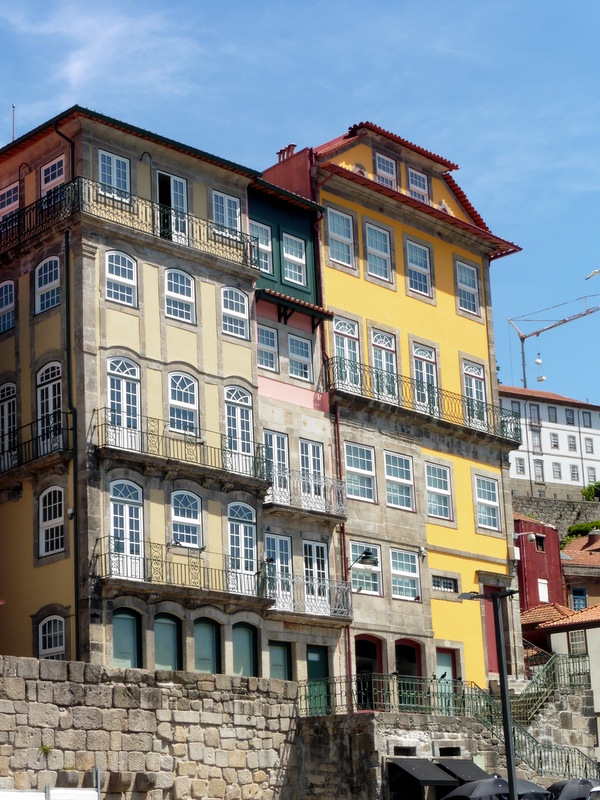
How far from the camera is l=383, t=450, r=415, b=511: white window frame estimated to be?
42812 mm

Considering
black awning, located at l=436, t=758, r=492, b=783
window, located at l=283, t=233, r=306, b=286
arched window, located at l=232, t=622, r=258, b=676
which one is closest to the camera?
black awning, located at l=436, t=758, r=492, b=783

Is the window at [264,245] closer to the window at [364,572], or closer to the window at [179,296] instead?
the window at [179,296]

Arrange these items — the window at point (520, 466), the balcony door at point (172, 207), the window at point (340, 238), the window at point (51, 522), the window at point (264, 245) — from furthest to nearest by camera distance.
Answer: the window at point (520, 466) → the window at point (340, 238) → the window at point (264, 245) → the balcony door at point (172, 207) → the window at point (51, 522)

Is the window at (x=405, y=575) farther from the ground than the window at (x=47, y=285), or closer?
closer

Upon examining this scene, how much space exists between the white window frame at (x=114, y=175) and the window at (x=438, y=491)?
12.5m

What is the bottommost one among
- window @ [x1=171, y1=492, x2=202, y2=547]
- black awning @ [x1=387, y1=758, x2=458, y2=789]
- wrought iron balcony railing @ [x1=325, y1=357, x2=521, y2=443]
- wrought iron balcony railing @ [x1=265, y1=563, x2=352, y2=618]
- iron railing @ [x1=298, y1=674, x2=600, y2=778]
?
black awning @ [x1=387, y1=758, x2=458, y2=789]

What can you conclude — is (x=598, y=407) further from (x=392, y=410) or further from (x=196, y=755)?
(x=196, y=755)

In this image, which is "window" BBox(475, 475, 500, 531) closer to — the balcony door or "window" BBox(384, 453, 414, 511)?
"window" BBox(384, 453, 414, 511)

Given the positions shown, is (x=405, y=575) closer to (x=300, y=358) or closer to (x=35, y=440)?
(x=300, y=358)

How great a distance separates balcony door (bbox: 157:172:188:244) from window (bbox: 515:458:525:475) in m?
68.0

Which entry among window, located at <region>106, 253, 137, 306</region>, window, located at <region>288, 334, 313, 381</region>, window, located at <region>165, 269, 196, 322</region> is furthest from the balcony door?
window, located at <region>288, 334, 313, 381</region>

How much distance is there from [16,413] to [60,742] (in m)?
10.6

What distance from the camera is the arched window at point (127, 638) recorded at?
34.4m

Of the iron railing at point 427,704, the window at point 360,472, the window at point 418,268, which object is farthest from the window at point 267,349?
the iron railing at point 427,704
